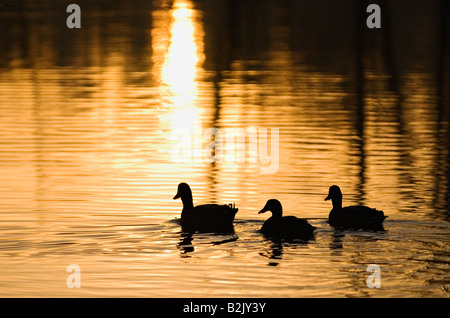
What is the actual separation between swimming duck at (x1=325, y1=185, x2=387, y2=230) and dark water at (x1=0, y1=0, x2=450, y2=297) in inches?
7.0

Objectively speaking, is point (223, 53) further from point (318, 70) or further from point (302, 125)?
point (302, 125)

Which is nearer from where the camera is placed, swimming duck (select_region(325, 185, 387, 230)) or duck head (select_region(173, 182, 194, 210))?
swimming duck (select_region(325, 185, 387, 230))

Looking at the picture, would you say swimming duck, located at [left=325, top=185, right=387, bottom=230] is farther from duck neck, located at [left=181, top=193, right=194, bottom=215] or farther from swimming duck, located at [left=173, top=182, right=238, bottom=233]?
duck neck, located at [left=181, top=193, right=194, bottom=215]

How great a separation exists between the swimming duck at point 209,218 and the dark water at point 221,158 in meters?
0.33

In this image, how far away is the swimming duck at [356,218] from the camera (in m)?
18.5

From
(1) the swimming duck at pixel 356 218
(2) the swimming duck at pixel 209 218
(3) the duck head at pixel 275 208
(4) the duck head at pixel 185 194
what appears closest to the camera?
(1) the swimming duck at pixel 356 218

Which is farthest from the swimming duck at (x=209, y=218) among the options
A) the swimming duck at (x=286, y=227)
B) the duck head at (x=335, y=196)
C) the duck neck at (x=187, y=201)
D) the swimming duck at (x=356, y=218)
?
the duck head at (x=335, y=196)

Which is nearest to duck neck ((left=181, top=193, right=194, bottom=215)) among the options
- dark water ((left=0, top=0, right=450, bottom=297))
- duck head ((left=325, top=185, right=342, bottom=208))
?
dark water ((left=0, top=0, right=450, bottom=297))

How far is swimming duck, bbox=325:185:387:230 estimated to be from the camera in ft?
60.5

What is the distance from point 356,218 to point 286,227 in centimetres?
134

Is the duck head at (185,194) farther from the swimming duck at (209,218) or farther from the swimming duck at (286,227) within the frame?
the swimming duck at (286,227)

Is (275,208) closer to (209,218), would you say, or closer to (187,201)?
(209,218)

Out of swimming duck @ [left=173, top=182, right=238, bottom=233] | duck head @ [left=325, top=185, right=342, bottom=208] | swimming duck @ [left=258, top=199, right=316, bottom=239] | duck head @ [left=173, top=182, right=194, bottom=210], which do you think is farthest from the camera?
duck head @ [left=173, top=182, right=194, bottom=210]

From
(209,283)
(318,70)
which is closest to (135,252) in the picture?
(209,283)
